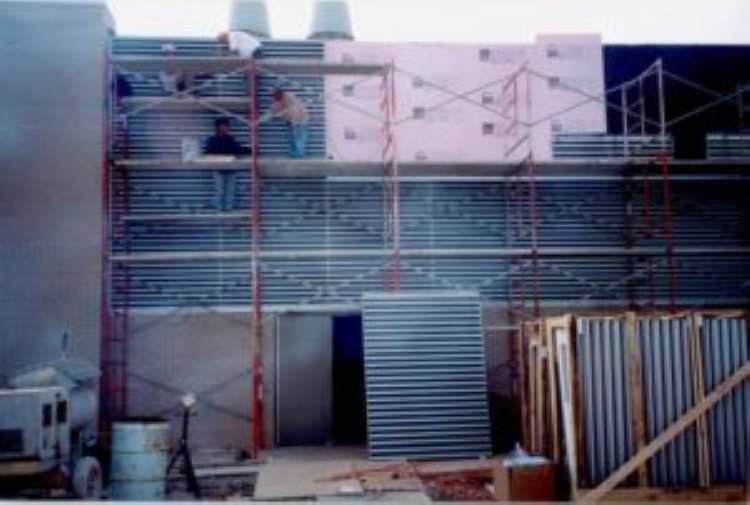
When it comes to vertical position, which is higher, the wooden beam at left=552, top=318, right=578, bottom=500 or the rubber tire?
the wooden beam at left=552, top=318, right=578, bottom=500

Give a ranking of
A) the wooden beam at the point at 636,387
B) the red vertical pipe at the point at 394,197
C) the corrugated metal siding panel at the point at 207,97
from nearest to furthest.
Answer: the wooden beam at the point at 636,387, the red vertical pipe at the point at 394,197, the corrugated metal siding panel at the point at 207,97

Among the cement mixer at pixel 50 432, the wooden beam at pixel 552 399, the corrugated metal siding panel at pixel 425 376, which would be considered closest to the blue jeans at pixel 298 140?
the corrugated metal siding panel at pixel 425 376

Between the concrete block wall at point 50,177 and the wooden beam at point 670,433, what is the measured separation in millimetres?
8849

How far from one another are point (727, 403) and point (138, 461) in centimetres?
808

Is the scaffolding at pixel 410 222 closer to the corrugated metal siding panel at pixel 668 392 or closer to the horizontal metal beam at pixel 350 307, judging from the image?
the horizontal metal beam at pixel 350 307

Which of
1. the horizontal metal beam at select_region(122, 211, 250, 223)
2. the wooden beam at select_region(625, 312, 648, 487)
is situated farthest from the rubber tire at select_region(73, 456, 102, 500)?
the wooden beam at select_region(625, 312, 648, 487)

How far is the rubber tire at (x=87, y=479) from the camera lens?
38.0 ft

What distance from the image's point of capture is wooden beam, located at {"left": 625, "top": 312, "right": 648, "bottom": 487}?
10242 millimetres

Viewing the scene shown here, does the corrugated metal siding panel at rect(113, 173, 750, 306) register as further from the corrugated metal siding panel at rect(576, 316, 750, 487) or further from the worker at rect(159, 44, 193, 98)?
the corrugated metal siding panel at rect(576, 316, 750, 487)

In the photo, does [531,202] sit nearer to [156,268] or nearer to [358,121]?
[358,121]

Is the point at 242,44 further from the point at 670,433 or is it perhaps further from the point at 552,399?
the point at 670,433

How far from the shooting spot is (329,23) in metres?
16.6

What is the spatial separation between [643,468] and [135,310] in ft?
30.2

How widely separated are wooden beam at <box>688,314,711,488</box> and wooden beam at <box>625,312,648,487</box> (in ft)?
2.12
